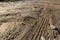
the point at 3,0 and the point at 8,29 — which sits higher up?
the point at 8,29

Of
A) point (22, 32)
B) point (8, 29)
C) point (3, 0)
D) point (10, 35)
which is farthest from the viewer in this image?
point (3, 0)

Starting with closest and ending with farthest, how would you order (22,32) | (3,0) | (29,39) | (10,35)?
(29,39) < (10,35) < (22,32) < (3,0)

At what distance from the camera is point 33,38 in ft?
5.21

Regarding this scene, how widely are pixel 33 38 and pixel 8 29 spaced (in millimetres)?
461

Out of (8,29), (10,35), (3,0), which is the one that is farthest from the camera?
(3,0)

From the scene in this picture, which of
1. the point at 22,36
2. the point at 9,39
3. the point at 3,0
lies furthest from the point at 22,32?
the point at 3,0

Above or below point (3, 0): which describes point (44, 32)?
above

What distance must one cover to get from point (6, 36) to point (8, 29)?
27 centimetres

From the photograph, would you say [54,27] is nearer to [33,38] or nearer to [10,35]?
[33,38]

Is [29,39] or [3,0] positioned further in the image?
[3,0]

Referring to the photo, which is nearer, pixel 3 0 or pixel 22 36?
pixel 22 36

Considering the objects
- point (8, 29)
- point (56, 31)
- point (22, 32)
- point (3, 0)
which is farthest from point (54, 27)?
point (3, 0)

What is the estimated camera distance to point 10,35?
1.68m

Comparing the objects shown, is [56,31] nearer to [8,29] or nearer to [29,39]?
[29,39]
